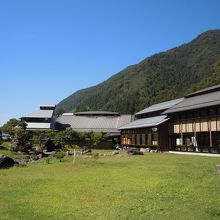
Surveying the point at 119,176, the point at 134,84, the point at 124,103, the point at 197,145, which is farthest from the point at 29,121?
the point at 134,84

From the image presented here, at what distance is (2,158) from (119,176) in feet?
36.5

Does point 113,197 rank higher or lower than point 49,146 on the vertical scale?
lower

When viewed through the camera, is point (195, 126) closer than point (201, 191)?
No

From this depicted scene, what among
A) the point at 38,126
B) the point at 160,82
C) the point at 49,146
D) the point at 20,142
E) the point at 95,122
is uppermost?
the point at 160,82

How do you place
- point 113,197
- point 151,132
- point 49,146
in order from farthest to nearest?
point 151,132 < point 49,146 < point 113,197

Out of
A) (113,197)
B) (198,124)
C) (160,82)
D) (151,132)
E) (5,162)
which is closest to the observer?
(113,197)

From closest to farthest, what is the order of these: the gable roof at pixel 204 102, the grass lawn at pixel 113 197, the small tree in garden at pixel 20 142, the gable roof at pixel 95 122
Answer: the grass lawn at pixel 113 197
the gable roof at pixel 204 102
the small tree in garden at pixel 20 142
the gable roof at pixel 95 122

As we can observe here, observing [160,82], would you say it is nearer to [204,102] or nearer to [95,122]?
[95,122]

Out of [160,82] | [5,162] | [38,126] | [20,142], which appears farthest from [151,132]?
[160,82]

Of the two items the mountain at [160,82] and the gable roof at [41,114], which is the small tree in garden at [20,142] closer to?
the gable roof at [41,114]

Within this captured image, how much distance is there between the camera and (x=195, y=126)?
4178 centimetres

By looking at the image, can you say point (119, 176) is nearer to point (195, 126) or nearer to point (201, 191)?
point (201, 191)

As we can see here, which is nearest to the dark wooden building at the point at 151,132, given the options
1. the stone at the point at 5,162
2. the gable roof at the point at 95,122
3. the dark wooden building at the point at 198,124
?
the dark wooden building at the point at 198,124

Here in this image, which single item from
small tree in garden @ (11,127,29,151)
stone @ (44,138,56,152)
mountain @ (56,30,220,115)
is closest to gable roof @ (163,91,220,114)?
stone @ (44,138,56,152)
